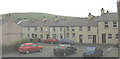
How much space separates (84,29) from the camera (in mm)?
40438

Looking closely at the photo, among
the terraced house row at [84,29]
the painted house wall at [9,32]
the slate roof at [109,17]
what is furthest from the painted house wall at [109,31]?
the painted house wall at [9,32]

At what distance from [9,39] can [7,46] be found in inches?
270

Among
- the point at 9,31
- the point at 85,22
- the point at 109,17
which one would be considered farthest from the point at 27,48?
the point at 85,22

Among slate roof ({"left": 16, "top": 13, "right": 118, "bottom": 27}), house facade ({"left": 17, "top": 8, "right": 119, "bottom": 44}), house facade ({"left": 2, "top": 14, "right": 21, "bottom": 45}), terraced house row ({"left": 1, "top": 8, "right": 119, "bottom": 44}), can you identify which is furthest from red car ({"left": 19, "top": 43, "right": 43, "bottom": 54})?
slate roof ({"left": 16, "top": 13, "right": 118, "bottom": 27})

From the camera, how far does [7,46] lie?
26031 millimetres

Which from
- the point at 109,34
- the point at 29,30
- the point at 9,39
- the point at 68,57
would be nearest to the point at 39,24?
the point at 29,30

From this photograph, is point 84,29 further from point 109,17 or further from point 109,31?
point 109,17

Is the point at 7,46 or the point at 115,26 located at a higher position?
the point at 115,26

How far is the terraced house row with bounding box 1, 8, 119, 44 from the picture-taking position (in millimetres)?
36438

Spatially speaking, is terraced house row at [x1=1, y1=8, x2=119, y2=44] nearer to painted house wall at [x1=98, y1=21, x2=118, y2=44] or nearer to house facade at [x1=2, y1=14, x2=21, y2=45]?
painted house wall at [x1=98, y1=21, x2=118, y2=44]

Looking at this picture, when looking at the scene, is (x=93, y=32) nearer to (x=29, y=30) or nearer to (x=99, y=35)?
(x=99, y=35)

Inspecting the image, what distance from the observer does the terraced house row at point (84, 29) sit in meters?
36.4

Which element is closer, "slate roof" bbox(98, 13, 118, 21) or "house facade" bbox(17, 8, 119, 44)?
"slate roof" bbox(98, 13, 118, 21)

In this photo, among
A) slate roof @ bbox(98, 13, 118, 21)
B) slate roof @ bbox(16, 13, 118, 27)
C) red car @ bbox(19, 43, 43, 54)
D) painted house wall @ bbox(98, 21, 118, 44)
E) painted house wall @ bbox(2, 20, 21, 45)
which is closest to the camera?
red car @ bbox(19, 43, 43, 54)
